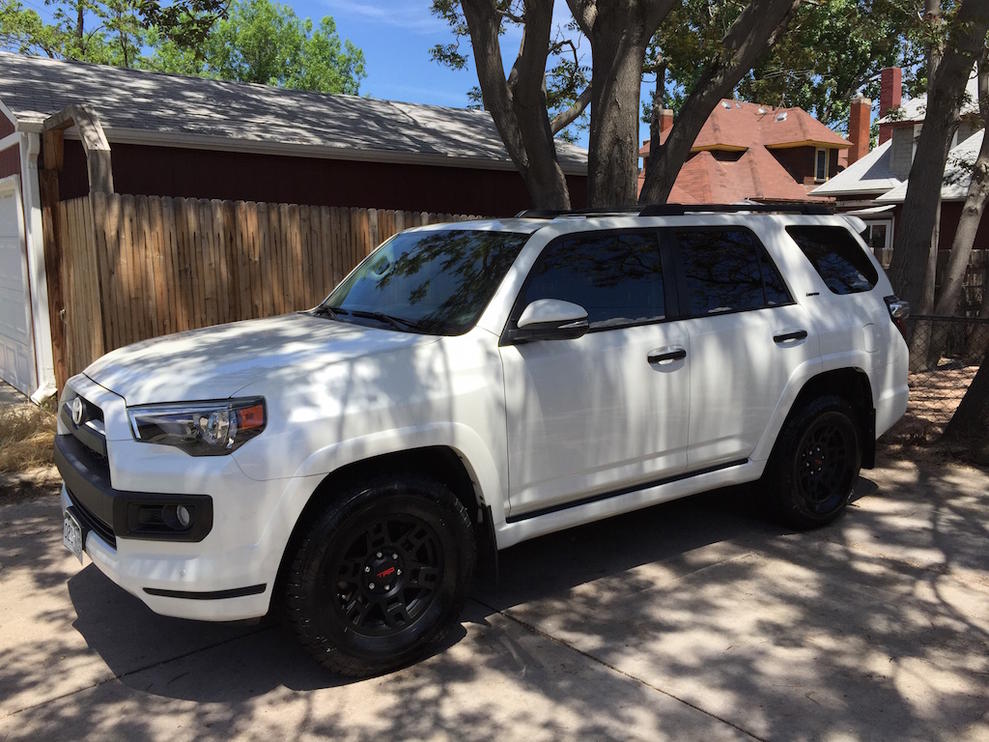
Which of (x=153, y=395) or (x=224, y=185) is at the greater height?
(x=224, y=185)

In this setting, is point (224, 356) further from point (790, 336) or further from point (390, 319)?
point (790, 336)

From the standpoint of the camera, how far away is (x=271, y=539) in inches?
141

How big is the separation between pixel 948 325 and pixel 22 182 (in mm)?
11783

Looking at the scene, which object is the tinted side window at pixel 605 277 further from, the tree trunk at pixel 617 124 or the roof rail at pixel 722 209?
the tree trunk at pixel 617 124

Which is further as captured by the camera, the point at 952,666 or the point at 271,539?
the point at 952,666

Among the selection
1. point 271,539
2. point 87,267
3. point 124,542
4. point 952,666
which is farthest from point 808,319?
point 87,267

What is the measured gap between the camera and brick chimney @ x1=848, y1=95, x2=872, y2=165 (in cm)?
4116

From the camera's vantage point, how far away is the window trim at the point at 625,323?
4348 millimetres

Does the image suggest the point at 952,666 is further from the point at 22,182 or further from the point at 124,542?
the point at 22,182

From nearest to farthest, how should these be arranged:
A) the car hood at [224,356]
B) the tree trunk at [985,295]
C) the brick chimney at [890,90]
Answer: the car hood at [224,356] → the tree trunk at [985,295] → the brick chimney at [890,90]

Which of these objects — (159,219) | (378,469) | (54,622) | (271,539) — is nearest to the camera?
(271,539)

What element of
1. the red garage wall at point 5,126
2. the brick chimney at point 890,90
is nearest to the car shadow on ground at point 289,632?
the red garage wall at point 5,126

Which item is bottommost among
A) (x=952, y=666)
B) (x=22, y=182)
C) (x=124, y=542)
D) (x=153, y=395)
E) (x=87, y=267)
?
(x=952, y=666)

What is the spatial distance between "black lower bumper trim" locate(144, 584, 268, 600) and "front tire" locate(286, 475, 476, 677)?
0.16m
